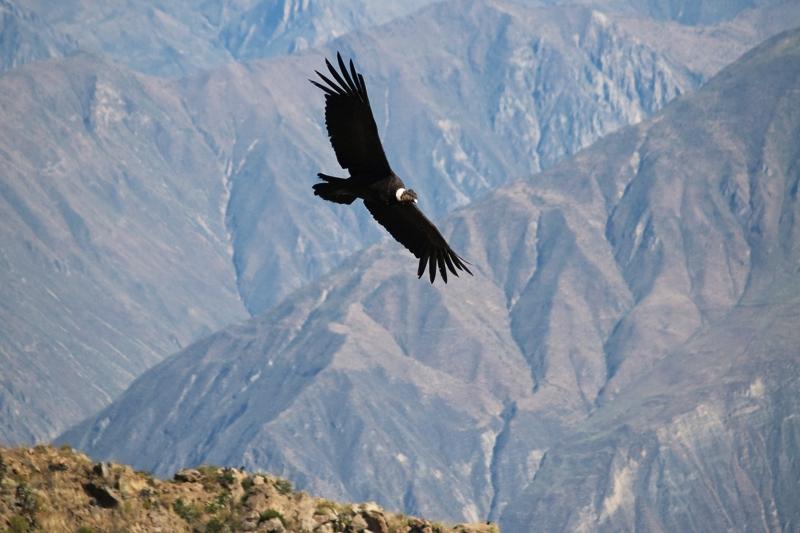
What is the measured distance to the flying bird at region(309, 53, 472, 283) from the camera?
35.8 m

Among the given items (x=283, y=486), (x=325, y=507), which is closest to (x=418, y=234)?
(x=325, y=507)

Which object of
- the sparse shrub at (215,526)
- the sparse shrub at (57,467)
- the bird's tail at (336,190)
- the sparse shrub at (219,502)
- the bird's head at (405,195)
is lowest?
the sparse shrub at (57,467)

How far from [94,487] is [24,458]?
164cm

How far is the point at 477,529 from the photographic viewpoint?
4219 centimetres

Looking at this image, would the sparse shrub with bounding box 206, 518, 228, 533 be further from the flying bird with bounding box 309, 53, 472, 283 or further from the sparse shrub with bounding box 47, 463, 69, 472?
the flying bird with bounding box 309, 53, 472, 283

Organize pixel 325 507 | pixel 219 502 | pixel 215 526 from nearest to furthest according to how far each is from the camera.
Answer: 1. pixel 215 526
2. pixel 219 502
3. pixel 325 507

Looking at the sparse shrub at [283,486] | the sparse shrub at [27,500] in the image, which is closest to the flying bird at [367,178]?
the sparse shrub at [283,486]

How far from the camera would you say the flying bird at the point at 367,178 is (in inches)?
1410

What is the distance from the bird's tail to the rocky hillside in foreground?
7.66 metres

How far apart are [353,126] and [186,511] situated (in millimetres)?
9557

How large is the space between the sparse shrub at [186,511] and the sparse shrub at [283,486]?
3.68 m

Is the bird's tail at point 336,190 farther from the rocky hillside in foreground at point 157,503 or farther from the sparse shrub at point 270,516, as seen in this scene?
the rocky hillside in foreground at point 157,503

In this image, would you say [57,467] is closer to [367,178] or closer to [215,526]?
[215,526]

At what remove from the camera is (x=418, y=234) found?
128 ft
